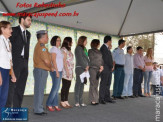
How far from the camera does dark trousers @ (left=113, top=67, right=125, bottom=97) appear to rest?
17.8 feet

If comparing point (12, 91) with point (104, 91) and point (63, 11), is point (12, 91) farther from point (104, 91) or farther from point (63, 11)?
point (63, 11)

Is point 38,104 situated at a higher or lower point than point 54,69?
lower

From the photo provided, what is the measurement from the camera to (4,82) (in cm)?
233

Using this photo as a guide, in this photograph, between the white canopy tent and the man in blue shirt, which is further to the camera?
the man in blue shirt

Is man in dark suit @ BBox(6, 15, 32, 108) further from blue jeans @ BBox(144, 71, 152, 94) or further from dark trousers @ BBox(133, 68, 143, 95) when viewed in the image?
blue jeans @ BBox(144, 71, 152, 94)

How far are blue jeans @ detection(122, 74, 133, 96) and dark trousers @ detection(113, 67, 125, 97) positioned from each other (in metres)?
0.15

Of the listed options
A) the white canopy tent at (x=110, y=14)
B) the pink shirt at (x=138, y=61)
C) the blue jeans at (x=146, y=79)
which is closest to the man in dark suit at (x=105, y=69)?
the white canopy tent at (x=110, y=14)

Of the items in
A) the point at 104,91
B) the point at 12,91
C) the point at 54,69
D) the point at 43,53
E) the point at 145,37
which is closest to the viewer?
the point at 12,91

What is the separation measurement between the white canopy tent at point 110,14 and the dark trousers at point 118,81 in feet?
5.74

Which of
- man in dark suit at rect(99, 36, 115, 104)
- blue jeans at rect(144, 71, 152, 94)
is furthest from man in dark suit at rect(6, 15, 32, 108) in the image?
blue jeans at rect(144, 71, 152, 94)

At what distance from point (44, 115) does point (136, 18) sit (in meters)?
4.42

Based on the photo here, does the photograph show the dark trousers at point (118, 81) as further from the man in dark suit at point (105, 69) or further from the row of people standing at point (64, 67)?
the man in dark suit at point (105, 69)

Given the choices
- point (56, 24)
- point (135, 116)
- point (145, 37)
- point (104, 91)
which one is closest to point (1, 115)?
point (135, 116)

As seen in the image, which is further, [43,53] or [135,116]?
[135,116]
